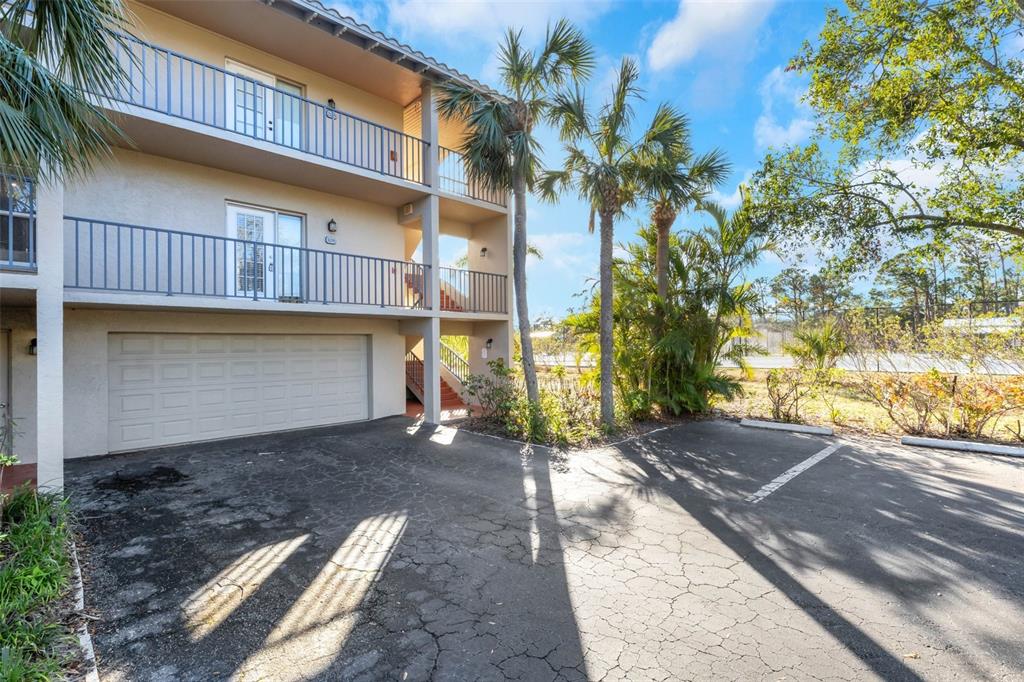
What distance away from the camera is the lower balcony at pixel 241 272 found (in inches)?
295

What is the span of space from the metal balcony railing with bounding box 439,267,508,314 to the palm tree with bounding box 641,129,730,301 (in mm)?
4433

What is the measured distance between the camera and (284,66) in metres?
9.96

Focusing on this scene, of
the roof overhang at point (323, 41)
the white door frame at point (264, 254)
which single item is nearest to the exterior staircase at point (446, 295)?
the white door frame at point (264, 254)

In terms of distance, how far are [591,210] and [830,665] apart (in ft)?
29.0

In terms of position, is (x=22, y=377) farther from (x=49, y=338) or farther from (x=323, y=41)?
(x=323, y=41)

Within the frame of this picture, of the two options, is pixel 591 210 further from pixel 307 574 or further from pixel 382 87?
pixel 307 574

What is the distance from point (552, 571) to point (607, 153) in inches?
337

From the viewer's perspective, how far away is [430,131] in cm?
1104

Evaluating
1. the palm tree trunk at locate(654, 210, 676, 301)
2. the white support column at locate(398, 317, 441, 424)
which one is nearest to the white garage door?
the white support column at locate(398, 317, 441, 424)

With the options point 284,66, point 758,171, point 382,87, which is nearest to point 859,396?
point 758,171

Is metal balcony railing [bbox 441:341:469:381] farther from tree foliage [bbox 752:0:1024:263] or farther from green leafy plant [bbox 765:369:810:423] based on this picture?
tree foliage [bbox 752:0:1024:263]

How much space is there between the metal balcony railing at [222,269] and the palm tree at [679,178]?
5686 mm

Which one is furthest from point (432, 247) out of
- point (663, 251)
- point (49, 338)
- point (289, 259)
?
point (49, 338)

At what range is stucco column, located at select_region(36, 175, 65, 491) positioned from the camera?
211 inches
